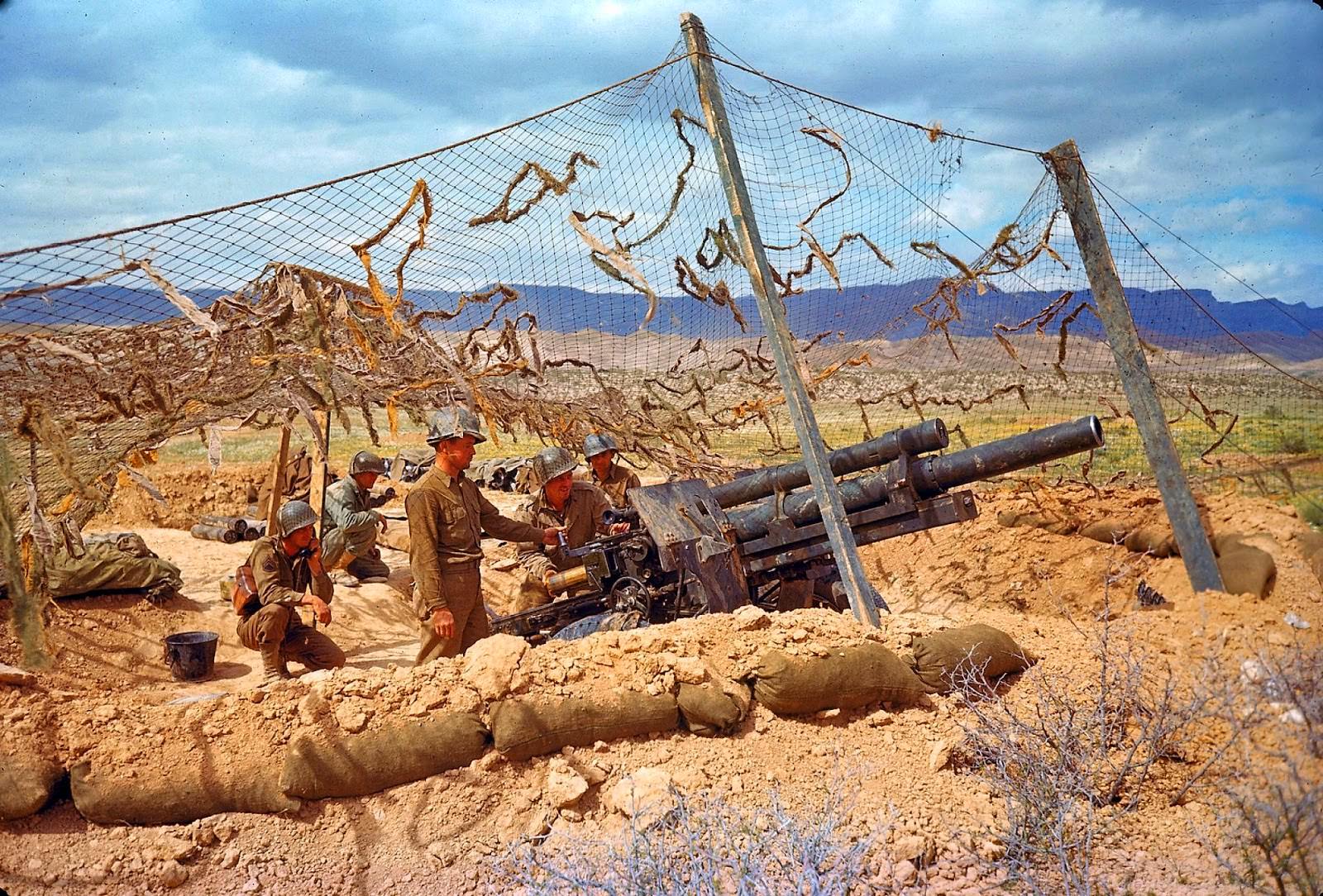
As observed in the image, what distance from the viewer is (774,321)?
5328mm

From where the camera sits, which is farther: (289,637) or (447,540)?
(289,637)

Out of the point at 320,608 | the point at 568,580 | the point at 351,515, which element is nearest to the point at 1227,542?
the point at 568,580

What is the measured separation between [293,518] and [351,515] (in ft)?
7.64

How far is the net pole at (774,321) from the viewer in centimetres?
514

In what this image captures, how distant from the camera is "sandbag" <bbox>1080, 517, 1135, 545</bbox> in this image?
7.79m

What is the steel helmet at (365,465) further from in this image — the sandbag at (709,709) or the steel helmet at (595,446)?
the sandbag at (709,709)

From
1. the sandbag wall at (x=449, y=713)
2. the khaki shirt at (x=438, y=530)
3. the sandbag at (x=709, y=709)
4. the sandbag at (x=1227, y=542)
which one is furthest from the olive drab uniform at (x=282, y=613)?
the sandbag at (x=1227, y=542)

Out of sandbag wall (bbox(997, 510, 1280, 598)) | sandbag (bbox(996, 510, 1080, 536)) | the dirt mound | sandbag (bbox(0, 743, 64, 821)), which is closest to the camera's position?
sandbag (bbox(0, 743, 64, 821))

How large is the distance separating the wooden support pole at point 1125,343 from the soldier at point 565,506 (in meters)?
3.65

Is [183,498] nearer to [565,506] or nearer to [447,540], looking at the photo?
[565,506]

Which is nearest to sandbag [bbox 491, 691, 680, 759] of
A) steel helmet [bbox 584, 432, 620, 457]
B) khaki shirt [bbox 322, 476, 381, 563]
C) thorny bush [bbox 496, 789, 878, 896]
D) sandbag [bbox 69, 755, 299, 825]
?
thorny bush [bbox 496, 789, 878, 896]

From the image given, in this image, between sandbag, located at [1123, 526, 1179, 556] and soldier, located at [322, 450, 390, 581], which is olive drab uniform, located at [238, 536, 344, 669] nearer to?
soldier, located at [322, 450, 390, 581]

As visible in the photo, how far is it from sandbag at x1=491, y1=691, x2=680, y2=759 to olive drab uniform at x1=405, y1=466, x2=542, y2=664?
164 cm

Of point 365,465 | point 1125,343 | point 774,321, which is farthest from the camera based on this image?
point 365,465
